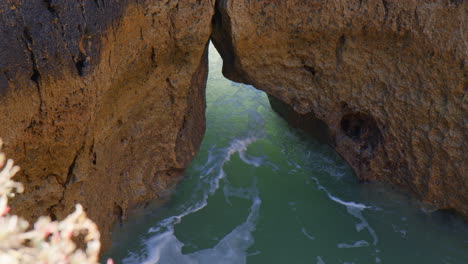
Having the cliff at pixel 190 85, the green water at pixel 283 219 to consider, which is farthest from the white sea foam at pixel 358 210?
the cliff at pixel 190 85

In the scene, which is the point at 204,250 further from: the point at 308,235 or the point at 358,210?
the point at 358,210

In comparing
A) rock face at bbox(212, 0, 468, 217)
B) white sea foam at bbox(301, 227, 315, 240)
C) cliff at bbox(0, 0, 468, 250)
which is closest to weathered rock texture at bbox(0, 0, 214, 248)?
cliff at bbox(0, 0, 468, 250)

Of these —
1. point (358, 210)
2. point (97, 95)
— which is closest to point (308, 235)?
point (358, 210)

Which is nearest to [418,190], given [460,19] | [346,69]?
[346,69]

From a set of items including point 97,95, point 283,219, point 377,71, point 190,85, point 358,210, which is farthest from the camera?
point 358,210

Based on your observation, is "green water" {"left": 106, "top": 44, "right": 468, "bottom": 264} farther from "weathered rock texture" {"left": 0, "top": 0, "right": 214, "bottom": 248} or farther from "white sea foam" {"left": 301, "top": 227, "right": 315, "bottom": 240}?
"weathered rock texture" {"left": 0, "top": 0, "right": 214, "bottom": 248}

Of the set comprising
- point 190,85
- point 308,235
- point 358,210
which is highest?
point 190,85

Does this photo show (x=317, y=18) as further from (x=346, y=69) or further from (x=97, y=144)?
(x=97, y=144)
